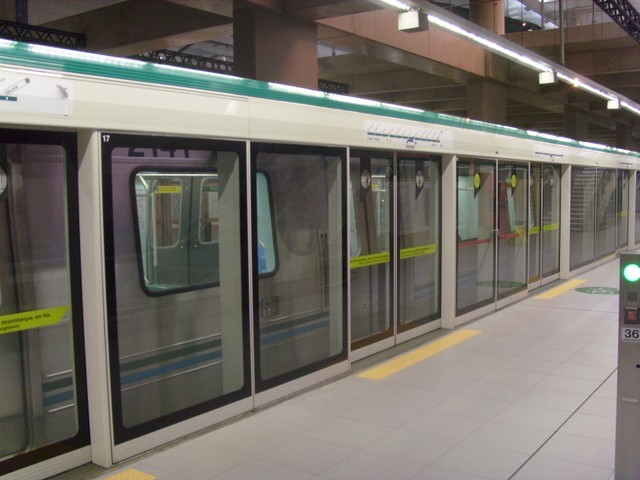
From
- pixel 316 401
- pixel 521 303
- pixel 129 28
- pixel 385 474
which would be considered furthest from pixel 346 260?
pixel 129 28

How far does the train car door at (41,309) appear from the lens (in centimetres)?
343

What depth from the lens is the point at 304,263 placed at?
5422 mm

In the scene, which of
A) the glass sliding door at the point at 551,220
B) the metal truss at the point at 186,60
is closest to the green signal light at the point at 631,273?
the glass sliding door at the point at 551,220

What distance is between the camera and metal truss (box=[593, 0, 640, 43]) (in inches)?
377

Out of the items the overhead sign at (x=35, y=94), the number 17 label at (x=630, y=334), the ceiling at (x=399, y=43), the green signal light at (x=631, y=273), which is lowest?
the number 17 label at (x=630, y=334)

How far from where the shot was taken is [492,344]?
652 centimetres

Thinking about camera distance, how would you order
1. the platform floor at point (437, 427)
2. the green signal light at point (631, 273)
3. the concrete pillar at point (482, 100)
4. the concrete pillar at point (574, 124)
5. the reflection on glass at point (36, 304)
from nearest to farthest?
the green signal light at point (631, 273) → the reflection on glass at point (36, 304) → the platform floor at point (437, 427) → the concrete pillar at point (482, 100) → the concrete pillar at point (574, 124)

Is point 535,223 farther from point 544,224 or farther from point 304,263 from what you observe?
point 304,263

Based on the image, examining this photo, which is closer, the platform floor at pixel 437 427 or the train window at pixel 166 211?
the platform floor at pixel 437 427

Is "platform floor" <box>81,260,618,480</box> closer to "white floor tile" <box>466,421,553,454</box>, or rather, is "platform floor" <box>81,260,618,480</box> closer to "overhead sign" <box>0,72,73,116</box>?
"white floor tile" <box>466,421,553,454</box>

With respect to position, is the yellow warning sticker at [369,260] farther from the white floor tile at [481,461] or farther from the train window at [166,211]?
the white floor tile at [481,461]

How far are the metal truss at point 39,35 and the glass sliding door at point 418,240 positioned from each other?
19.4 ft

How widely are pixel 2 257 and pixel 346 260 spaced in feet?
9.05

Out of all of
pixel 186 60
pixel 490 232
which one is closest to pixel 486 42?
pixel 490 232
